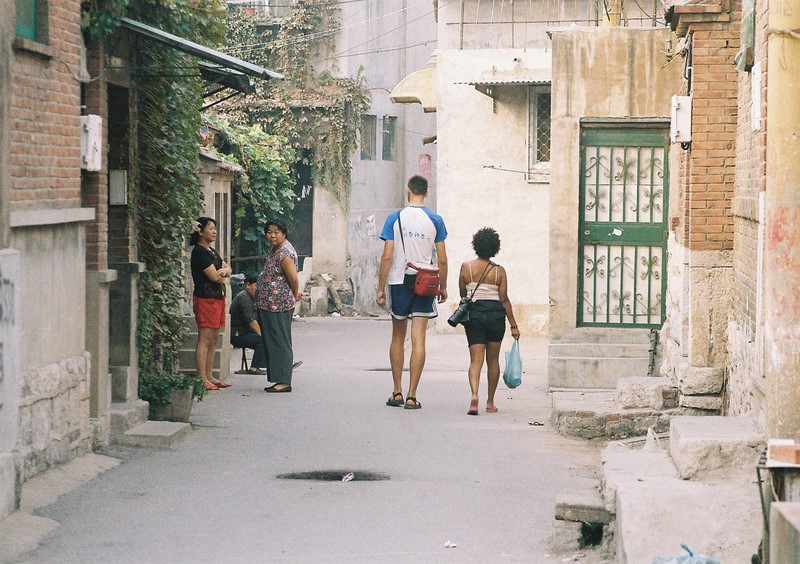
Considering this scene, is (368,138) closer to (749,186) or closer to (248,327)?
(248,327)

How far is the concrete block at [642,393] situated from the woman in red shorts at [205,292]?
183 inches

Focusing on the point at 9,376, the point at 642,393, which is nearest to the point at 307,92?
the point at 642,393

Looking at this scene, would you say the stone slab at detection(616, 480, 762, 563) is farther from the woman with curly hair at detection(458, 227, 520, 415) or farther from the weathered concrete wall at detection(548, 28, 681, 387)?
the weathered concrete wall at detection(548, 28, 681, 387)

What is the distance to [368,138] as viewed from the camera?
3147 cm

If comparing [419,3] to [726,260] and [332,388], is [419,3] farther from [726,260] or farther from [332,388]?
[726,260]

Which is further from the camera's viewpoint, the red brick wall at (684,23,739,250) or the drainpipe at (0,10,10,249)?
the red brick wall at (684,23,739,250)

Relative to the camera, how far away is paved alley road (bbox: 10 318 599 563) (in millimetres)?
6932

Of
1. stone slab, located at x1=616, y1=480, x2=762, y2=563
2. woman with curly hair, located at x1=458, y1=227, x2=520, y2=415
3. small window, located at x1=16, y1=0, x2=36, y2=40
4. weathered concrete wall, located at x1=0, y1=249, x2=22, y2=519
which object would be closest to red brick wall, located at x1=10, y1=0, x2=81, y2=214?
small window, located at x1=16, y1=0, x2=36, y2=40

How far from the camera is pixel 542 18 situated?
21.6 m

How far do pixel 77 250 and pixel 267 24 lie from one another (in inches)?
859

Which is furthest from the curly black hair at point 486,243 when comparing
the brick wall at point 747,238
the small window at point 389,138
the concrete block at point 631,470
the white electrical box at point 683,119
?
the small window at point 389,138

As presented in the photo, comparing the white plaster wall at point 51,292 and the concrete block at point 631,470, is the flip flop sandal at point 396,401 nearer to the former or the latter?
the white plaster wall at point 51,292

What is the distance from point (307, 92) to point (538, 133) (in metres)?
10.5

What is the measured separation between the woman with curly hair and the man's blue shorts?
40cm
